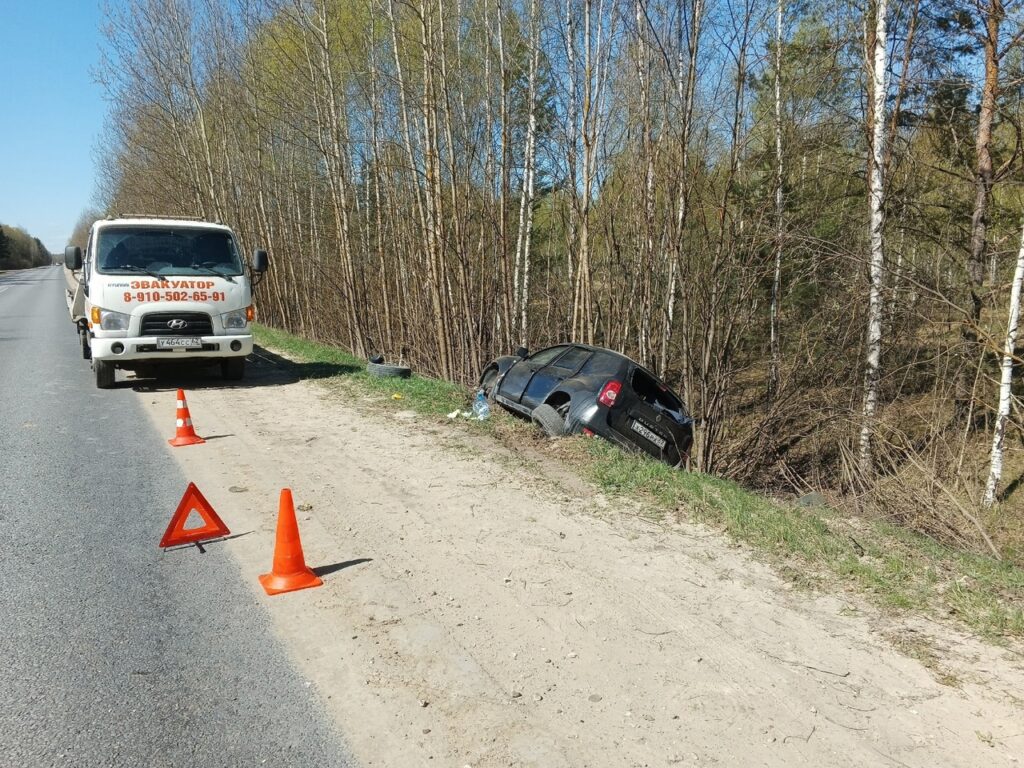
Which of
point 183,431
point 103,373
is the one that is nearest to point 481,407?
point 183,431

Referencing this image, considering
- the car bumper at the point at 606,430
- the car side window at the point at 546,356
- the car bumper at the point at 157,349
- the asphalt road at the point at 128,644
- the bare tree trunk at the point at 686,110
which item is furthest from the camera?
the car side window at the point at 546,356

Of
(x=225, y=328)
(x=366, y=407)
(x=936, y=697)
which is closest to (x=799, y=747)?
(x=936, y=697)

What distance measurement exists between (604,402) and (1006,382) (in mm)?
4967

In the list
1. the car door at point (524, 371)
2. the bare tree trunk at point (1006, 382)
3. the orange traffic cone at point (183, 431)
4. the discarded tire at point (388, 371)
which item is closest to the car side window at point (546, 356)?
the car door at point (524, 371)

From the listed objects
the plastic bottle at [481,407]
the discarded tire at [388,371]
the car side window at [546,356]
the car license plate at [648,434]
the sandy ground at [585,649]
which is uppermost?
the car side window at [546,356]

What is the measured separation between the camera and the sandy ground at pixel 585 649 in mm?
2748

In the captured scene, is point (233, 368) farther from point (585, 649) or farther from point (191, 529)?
point (585, 649)

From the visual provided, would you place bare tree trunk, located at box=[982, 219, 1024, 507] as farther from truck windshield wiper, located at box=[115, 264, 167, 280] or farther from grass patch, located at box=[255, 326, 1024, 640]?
truck windshield wiper, located at box=[115, 264, 167, 280]

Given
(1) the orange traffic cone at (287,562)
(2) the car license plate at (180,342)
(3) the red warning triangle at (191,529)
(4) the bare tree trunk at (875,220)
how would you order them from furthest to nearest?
1. (2) the car license plate at (180,342)
2. (4) the bare tree trunk at (875,220)
3. (3) the red warning triangle at (191,529)
4. (1) the orange traffic cone at (287,562)

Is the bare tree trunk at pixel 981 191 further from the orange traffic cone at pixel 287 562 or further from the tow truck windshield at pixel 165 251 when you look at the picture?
the tow truck windshield at pixel 165 251

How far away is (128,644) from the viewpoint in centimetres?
340

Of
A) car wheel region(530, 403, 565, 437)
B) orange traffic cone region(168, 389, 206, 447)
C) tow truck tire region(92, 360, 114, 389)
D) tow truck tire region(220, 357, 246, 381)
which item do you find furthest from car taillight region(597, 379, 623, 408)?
tow truck tire region(92, 360, 114, 389)

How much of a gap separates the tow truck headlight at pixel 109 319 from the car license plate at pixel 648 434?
7.08 meters

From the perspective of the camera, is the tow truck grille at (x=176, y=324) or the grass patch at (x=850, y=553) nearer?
the grass patch at (x=850, y=553)
